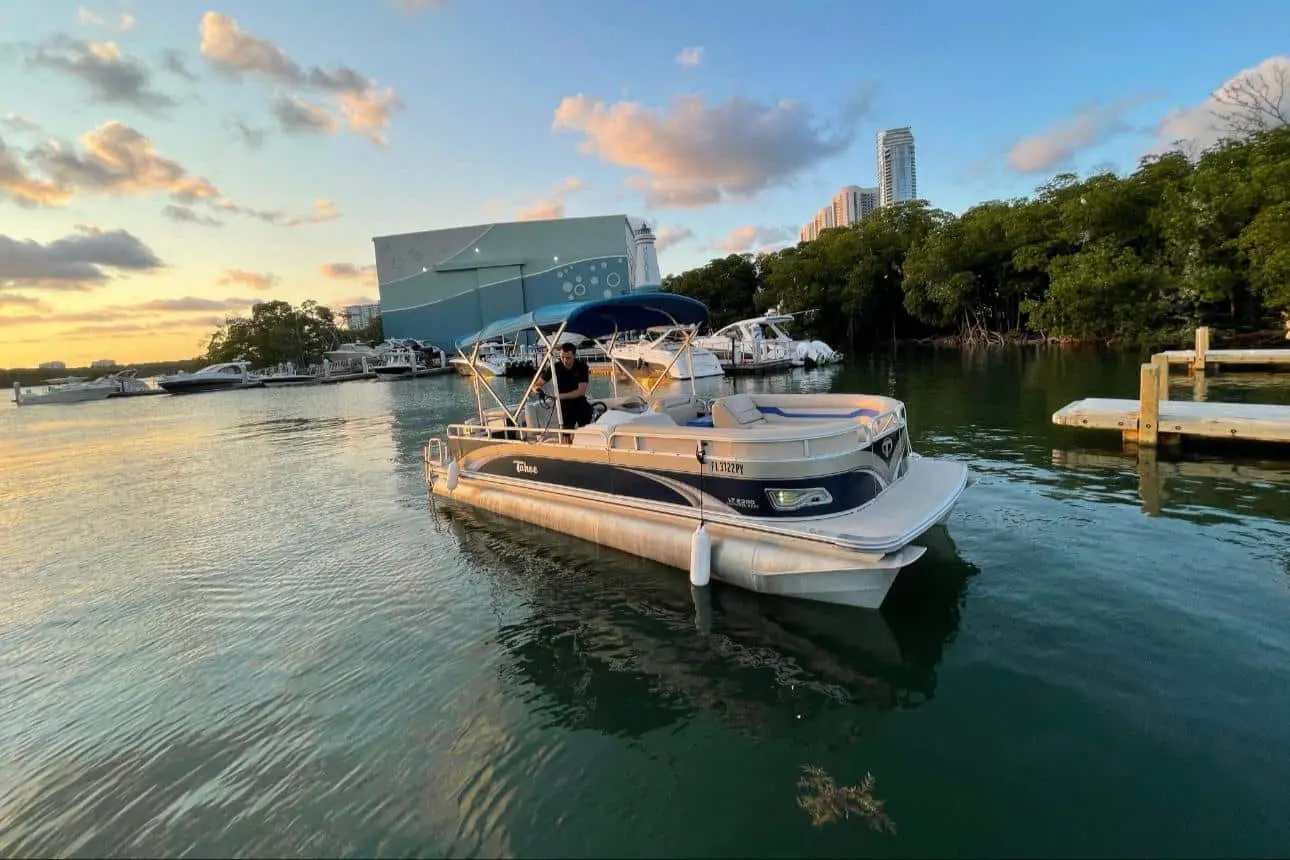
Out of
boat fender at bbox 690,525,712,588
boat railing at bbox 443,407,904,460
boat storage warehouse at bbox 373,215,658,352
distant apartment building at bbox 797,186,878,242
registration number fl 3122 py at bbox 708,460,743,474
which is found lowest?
boat fender at bbox 690,525,712,588

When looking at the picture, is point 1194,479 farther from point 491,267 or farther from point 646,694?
point 491,267

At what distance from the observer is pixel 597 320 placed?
387 inches

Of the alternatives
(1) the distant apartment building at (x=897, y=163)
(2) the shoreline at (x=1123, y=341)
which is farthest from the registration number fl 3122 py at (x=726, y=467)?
(1) the distant apartment building at (x=897, y=163)

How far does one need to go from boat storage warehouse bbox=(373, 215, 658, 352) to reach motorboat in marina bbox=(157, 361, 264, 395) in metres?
21.3

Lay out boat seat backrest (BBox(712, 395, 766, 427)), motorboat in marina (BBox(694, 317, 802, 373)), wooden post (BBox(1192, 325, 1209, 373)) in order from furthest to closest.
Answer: motorboat in marina (BBox(694, 317, 802, 373)) → wooden post (BBox(1192, 325, 1209, 373)) → boat seat backrest (BBox(712, 395, 766, 427))

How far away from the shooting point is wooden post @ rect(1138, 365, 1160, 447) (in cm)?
1255

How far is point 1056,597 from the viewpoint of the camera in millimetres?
6578

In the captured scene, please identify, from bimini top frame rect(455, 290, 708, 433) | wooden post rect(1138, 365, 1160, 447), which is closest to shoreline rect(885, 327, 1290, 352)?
wooden post rect(1138, 365, 1160, 447)

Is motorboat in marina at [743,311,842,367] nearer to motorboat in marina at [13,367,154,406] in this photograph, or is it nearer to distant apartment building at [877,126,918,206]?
motorboat in marina at [13,367,154,406]

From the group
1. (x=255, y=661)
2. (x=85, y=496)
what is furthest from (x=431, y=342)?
(x=255, y=661)

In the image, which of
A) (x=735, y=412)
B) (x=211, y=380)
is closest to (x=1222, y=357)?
(x=735, y=412)

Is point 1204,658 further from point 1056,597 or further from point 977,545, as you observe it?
point 977,545

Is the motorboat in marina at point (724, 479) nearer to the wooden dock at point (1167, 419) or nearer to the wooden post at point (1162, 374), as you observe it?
the wooden dock at point (1167, 419)

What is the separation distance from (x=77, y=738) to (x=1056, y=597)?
928 centimetres
